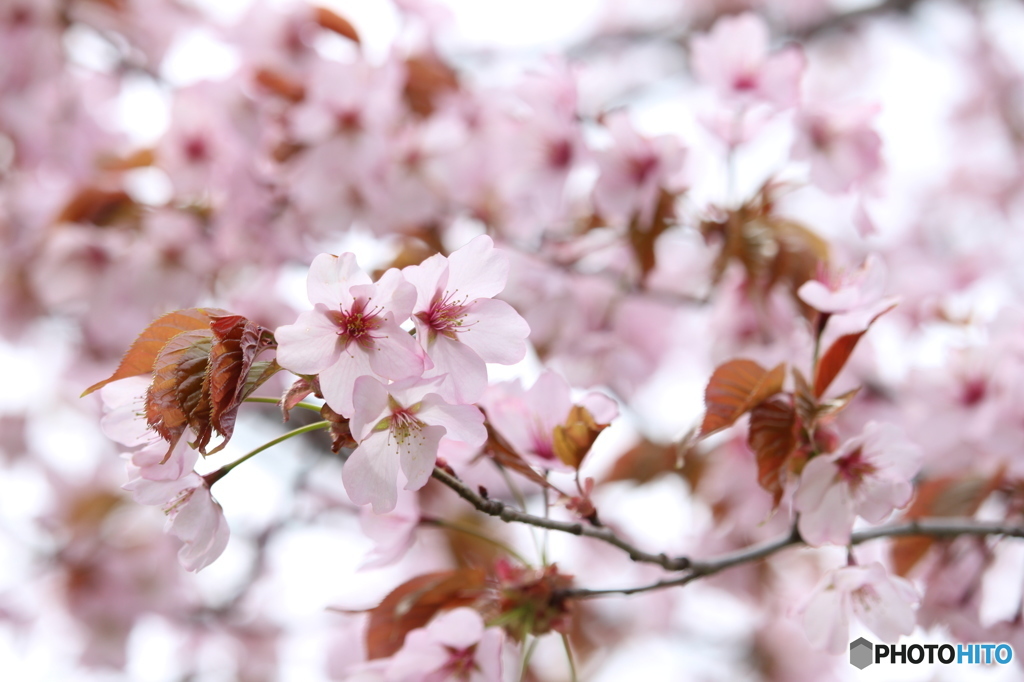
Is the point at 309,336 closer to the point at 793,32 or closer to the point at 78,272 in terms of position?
the point at 78,272

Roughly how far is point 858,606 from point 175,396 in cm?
72

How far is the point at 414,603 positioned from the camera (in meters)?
0.92

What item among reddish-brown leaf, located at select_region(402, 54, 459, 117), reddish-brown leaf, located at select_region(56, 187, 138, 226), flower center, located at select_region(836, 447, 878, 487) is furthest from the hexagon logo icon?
reddish-brown leaf, located at select_region(56, 187, 138, 226)

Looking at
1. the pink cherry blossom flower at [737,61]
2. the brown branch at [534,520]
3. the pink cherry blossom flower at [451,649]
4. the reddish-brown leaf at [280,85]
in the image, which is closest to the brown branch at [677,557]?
the brown branch at [534,520]

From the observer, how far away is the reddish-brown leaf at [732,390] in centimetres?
87

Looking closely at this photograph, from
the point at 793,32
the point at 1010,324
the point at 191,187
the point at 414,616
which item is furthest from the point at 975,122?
the point at 414,616

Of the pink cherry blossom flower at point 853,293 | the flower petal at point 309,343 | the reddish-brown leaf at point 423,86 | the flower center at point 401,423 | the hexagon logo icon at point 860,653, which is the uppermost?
the flower petal at point 309,343

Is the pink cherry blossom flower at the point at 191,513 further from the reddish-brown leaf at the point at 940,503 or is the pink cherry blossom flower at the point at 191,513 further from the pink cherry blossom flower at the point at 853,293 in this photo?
the reddish-brown leaf at the point at 940,503

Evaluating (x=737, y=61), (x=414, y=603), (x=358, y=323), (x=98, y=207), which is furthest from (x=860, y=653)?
(x=98, y=207)

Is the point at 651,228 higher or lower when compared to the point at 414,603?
higher

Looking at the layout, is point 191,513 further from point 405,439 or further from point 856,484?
point 856,484

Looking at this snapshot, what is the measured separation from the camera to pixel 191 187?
1.58 m

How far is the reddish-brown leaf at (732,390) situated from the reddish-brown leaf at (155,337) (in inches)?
20.8

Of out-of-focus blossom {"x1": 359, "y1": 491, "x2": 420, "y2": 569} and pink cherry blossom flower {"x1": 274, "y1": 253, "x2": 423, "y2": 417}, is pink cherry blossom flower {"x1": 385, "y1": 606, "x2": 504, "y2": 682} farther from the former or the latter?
pink cherry blossom flower {"x1": 274, "y1": 253, "x2": 423, "y2": 417}
